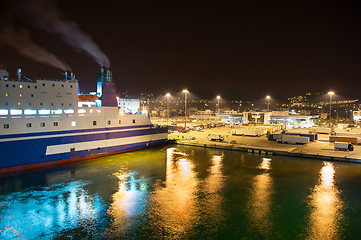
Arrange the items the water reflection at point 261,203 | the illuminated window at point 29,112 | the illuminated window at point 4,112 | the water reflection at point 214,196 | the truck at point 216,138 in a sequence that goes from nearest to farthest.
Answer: the water reflection at point 261,203 < the water reflection at point 214,196 < the illuminated window at point 4,112 < the illuminated window at point 29,112 < the truck at point 216,138

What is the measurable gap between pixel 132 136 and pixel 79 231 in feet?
49.8

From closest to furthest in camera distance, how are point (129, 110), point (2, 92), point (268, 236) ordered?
point (268, 236)
point (2, 92)
point (129, 110)

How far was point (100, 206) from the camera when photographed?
11.4 m

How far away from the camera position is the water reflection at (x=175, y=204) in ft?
31.6

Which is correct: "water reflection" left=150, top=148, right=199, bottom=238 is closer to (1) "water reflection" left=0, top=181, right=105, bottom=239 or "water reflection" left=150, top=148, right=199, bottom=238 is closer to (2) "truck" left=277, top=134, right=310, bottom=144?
(1) "water reflection" left=0, top=181, right=105, bottom=239

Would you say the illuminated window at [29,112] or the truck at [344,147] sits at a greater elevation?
the illuminated window at [29,112]

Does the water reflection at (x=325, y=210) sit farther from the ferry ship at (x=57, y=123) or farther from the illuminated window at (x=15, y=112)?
the illuminated window at (x=15, y=112)

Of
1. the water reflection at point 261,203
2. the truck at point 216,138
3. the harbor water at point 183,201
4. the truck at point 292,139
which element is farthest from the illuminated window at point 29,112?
the truck at point 292,139

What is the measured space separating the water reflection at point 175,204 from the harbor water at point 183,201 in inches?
1.8

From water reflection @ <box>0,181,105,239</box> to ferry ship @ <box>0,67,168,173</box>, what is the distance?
480 cm

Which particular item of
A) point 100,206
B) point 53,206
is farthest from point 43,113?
point 100,206

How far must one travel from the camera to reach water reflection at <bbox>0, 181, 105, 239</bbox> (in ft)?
30.8

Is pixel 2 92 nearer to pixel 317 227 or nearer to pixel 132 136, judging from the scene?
pixel 132 136

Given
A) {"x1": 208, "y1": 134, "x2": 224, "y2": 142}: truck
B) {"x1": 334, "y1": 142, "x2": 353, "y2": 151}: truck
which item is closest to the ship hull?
{"x1": 208, "y1": 134, "x2": 224, "y2": 142}: truck
